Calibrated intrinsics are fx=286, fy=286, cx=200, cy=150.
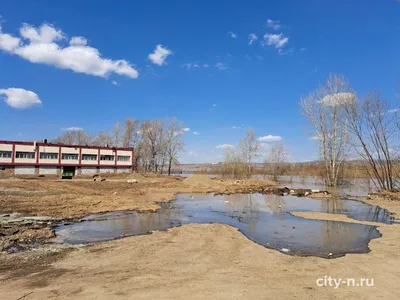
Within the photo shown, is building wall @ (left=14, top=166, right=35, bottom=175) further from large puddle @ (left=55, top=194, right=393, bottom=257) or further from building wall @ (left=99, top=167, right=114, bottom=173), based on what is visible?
large puddle @ (left=55, top=194, right=393, bottom=257)

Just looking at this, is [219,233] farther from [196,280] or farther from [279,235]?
[196,280]

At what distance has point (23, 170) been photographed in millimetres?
45094

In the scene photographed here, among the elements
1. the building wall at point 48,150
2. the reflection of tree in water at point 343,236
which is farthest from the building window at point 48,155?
the reflection of tree in water at point 343,236

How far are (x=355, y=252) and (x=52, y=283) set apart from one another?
27.9 ft

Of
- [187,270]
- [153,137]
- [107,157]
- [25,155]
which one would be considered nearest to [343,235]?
[187,270]

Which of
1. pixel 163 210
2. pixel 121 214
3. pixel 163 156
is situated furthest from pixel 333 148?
pixel 163 156

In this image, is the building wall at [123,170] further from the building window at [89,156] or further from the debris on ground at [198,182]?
the debris on ground at [198,182]

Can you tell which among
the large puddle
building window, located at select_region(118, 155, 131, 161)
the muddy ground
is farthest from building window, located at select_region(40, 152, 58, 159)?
the muddy ground

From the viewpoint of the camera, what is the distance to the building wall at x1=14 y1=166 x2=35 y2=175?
146 ft

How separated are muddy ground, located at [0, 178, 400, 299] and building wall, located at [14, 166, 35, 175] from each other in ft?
139

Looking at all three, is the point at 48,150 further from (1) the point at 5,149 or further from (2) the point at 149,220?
(2) the point at 149,220

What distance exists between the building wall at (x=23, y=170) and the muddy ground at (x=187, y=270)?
4241 cm

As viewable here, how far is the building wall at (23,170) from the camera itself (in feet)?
146

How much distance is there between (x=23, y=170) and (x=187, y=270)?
155ft
